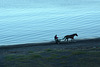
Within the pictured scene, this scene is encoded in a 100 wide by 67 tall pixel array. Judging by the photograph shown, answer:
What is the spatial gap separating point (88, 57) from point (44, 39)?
50.4ft

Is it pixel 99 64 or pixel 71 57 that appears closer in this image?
pixel 99 64

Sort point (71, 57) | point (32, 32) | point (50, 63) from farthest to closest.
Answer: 1. point (32, 32)
2. point (71, 57)
3. point (50, 63)

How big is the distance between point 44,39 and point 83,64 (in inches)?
649

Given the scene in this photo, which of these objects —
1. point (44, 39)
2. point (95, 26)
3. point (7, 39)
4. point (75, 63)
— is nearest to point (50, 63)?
point (75, 63)

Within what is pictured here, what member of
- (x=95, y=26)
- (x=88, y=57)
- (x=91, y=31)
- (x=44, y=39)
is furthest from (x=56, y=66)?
(x=95, y=26)

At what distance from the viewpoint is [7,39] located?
2927 centimetres

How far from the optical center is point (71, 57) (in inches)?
520

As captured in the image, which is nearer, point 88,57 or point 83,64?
point 83,64

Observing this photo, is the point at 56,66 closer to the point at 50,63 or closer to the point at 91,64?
the point at 50,63

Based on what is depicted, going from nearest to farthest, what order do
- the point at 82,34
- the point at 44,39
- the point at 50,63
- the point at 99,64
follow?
1. the point at 99,64
2. the point at 50,63
3. the point at 44,39
4. the point at 82,34

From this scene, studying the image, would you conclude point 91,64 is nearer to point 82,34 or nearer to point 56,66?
point 56,66

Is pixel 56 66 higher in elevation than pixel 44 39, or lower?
lower

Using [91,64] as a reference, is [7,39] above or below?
above

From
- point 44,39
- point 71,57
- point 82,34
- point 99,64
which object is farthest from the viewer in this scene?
point 82,34
